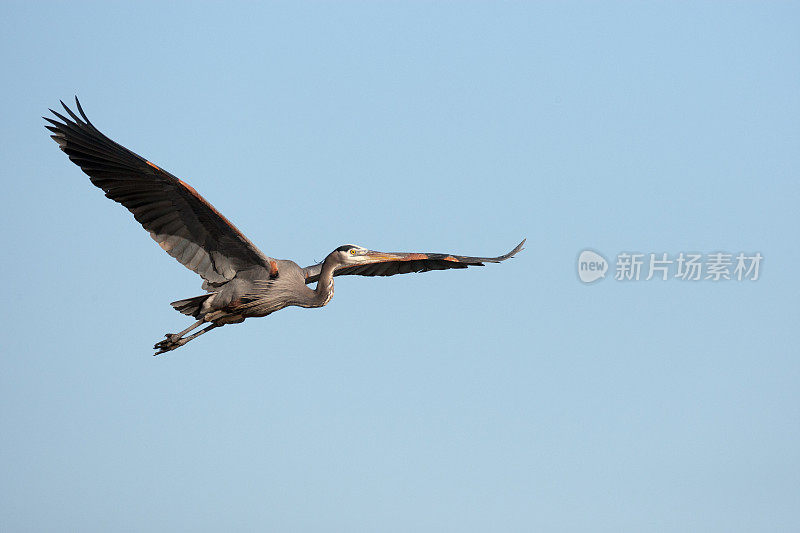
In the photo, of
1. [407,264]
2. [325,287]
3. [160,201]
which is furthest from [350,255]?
[160,201]

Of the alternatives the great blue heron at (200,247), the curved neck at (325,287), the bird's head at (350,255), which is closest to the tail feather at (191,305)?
the great blue heron at (200,247)

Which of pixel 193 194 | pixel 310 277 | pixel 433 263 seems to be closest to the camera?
pixel 193 194

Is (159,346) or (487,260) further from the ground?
(487,260)

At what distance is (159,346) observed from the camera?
24078 mm

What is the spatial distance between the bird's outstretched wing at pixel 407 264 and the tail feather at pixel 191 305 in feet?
6.70

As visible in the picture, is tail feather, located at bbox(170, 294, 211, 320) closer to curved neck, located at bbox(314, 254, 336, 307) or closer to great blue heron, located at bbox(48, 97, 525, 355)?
great blue heron, located at bbox(48, 97, 525, 355)

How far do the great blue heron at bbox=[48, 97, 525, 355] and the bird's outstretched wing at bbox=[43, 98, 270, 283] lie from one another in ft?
0.05

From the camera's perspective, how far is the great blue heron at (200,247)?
906 inches

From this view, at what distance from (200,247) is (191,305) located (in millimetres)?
993

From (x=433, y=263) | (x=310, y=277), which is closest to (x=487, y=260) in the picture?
(x=433, y=263)

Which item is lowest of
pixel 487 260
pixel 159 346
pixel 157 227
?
pixel 159 346

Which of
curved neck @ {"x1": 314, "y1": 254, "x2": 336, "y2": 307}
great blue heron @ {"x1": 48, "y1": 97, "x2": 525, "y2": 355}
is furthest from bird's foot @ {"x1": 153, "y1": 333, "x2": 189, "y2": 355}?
curved neck @ {"x1": 314, "y1": 254, "x2": 336, "y2": 307}

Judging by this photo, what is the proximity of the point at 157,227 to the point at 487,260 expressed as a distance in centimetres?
627

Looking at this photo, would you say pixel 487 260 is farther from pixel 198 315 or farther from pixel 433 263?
pixel 198 315
